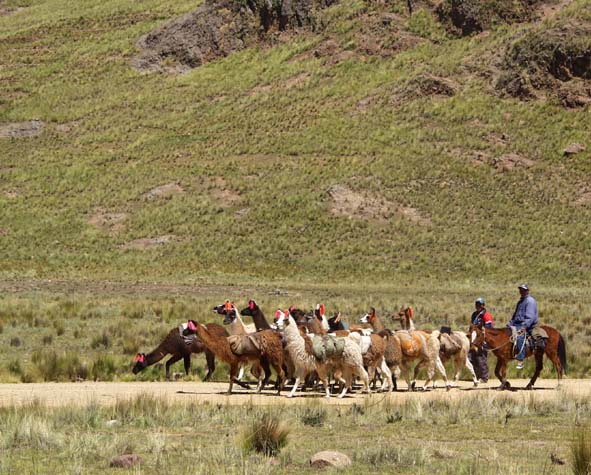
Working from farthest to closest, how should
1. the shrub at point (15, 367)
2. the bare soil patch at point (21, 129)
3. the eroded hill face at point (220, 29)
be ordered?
the eroded hill face at point (220, 29) → the bare soil patch at point (21, 129) → the shrub at point (15, 367)

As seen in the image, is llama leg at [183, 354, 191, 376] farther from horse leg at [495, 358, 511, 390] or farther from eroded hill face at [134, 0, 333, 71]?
eroded hill face at [134, 0, 333, 71]

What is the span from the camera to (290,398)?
17938 millimetres

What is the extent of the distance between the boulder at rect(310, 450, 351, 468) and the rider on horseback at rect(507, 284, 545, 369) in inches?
383

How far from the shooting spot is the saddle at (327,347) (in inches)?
706

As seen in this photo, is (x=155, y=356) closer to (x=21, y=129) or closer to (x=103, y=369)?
(x=103, y=369)

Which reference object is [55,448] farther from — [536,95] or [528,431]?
[536,95]

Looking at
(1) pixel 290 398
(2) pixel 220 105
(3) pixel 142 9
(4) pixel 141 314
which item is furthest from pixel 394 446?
(3) pixel 142 9

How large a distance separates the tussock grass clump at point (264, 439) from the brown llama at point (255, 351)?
251 inches

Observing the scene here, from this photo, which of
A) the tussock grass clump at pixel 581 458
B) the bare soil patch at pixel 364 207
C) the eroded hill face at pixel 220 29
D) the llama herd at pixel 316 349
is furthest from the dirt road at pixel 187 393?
the eroded hill face at pixel 220 29

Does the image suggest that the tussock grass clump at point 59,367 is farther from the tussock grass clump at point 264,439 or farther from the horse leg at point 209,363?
the tussock grass clump at point 264,439

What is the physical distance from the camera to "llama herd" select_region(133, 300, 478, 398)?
1814cm

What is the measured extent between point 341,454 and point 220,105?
74775 millimetres

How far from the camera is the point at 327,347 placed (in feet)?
58.9

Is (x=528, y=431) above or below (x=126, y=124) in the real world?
below
